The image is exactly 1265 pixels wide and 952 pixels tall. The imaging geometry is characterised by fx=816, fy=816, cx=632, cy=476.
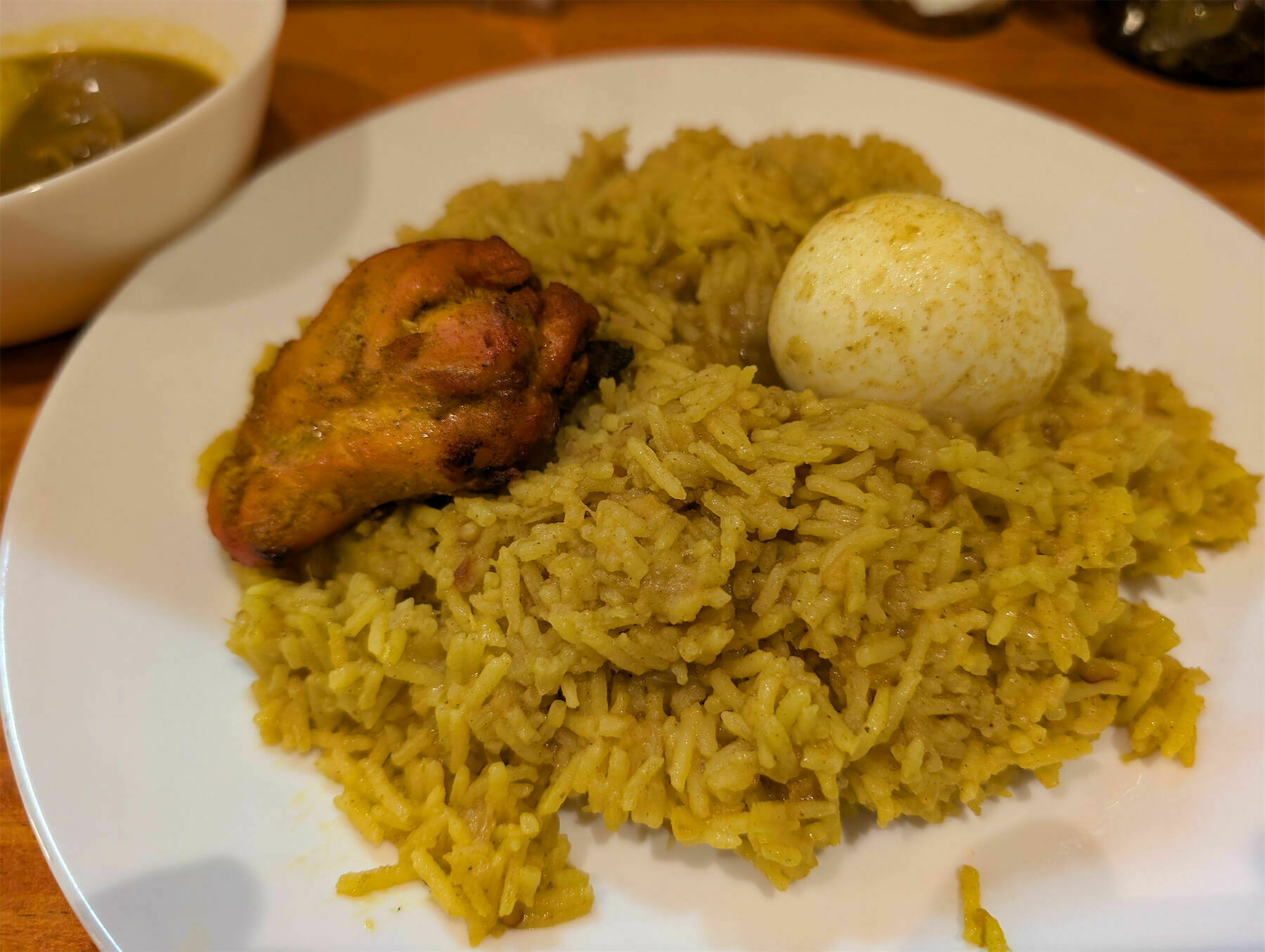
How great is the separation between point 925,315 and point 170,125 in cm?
196

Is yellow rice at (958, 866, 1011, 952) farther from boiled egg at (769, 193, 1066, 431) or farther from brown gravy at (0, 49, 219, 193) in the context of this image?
brown gravy at (0, 49, 219, 193)

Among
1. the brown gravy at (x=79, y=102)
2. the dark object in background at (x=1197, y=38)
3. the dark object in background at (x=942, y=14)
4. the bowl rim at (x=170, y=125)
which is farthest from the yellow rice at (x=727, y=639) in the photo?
the dark object in background at (x=942, y=14)

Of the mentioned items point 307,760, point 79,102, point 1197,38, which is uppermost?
point 1197,38

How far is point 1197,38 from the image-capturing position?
3.16 metres

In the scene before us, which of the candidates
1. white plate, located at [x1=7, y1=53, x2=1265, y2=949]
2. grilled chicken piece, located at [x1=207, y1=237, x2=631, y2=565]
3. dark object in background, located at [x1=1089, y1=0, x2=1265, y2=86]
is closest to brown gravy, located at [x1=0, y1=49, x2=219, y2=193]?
white plate, located at [x1=7, y1=53, x2=1265, y2=949]

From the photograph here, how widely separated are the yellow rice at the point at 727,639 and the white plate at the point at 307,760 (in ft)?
0.30

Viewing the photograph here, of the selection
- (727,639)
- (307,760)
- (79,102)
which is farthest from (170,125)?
→ (727,639)

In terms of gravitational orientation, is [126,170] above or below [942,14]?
below

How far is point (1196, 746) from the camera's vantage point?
161 centimetres

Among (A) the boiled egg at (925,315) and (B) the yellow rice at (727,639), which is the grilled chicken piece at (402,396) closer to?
(B) the yellow rice at (727,639)

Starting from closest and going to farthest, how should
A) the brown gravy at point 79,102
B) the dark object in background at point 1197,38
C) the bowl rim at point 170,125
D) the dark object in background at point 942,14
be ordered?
the bowl rim at point 170,125
the brown gravy at point 79,102
the dark object in background at point 1197,38
the dark object in background at point 942,14

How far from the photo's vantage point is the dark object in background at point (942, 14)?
11.0ft

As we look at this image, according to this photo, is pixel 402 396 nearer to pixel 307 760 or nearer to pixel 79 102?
pixel 307 760

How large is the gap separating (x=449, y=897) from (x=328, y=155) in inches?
84.4
